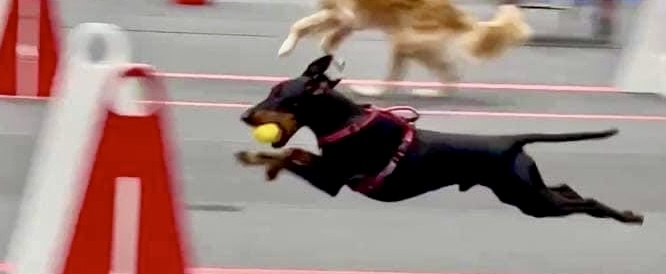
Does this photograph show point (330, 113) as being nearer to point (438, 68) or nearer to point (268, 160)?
point (268, 160)

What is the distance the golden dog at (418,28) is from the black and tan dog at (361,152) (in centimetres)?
362

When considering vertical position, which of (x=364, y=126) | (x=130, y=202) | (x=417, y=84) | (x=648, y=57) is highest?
(x=364, y=126)

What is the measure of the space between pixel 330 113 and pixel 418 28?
3903mm

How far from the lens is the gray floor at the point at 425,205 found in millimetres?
4152

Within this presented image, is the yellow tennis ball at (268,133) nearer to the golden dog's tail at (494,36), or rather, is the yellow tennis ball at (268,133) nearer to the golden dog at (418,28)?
the golden dog at (418,28)

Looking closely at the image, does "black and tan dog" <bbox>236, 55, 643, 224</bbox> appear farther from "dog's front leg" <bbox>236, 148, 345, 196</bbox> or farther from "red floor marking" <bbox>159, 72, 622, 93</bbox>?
"red floor marking" <bbox>159, 72, 622, 93</bbox>

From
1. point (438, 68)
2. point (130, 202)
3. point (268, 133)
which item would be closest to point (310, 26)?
point (438, 68)

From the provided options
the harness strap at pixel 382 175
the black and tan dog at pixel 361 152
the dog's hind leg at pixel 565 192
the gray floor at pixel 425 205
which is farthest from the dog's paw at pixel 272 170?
the gray floor at pixel 425 205

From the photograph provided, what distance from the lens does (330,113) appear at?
2576mm

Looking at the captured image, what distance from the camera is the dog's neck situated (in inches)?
101

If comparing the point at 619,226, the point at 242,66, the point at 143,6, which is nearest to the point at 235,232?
the point at 619,226

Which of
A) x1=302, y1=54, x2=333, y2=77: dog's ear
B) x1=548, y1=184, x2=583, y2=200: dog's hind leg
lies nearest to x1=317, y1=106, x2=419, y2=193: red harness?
x1=302, y1=54, x2=333, y2=77: dog's ear

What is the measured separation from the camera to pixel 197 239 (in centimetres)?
425

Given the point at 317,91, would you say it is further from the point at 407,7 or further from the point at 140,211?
the point at 407,7
